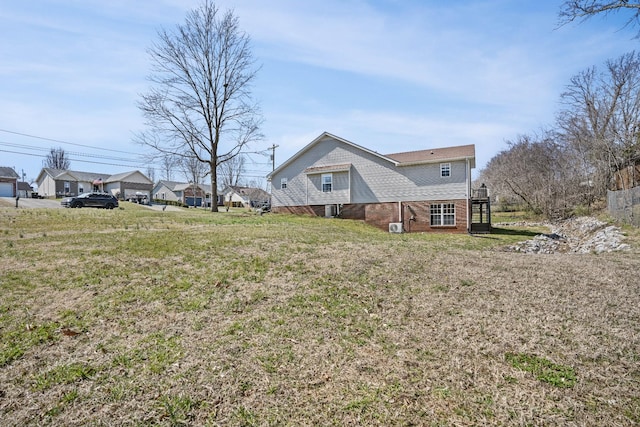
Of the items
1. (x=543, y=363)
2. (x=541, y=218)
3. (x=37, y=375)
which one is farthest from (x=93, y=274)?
(x=541, y=218)

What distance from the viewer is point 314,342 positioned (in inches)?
172

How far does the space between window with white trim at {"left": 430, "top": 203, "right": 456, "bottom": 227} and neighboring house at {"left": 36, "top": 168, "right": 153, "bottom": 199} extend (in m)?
48.6

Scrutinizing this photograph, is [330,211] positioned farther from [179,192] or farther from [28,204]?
[179,192]

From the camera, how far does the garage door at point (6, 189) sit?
139 ft

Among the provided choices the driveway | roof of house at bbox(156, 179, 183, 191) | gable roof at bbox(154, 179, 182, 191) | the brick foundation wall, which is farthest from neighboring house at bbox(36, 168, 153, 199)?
the brick foundation wall

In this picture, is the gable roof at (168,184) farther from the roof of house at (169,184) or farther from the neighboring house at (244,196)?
the neighboring house at (244,196)

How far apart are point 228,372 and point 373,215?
20.8 m

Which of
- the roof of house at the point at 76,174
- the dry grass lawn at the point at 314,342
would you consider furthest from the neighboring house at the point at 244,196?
the dry grass lawn at the point at 314,342

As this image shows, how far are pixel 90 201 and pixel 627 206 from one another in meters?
36.3

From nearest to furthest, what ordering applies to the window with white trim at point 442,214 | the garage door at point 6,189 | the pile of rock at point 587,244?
the pile of rock at point 587,244 → the window with white trim at point 442,214 → the garage door at point 6,189

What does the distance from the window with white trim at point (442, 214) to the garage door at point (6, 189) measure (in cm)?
5200

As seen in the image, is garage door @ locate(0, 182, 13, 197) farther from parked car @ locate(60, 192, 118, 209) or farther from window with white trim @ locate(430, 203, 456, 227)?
window with white trim @ locate(430, 203, 456, 227)

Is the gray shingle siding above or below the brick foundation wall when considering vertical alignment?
above

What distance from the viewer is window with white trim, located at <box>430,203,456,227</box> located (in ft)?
72.4
